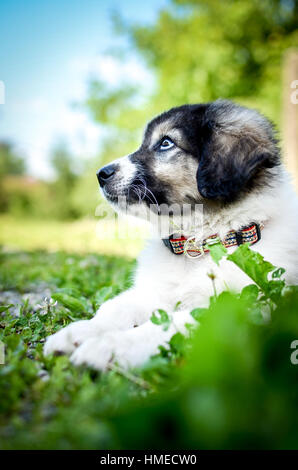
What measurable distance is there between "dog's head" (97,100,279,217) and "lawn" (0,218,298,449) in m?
0.62

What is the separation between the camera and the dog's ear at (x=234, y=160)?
2408 mm

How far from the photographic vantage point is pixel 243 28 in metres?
16.3

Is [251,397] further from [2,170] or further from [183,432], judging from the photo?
[2,170]

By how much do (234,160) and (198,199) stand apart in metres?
0.36

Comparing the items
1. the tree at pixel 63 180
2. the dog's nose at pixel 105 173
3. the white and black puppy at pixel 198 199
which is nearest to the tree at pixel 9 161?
A: the tree at pixel 63 180

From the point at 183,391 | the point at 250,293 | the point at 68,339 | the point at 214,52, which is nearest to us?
the point at 183,391

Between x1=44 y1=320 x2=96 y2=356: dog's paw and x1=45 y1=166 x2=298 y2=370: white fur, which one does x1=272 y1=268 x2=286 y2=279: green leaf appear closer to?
x1=45 y1=166 x2=298 y2=370: white fur

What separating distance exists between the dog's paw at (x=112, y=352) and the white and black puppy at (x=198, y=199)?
104 millimetres

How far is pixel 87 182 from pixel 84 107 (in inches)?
147

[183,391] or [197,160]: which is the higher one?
[197,160]

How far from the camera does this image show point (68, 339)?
1.82 metres

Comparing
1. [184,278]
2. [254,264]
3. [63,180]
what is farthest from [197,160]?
[63,180]

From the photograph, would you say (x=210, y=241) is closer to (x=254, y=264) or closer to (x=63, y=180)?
(x=254, y=264)

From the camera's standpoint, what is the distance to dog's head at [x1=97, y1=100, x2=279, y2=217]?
2449 mm
